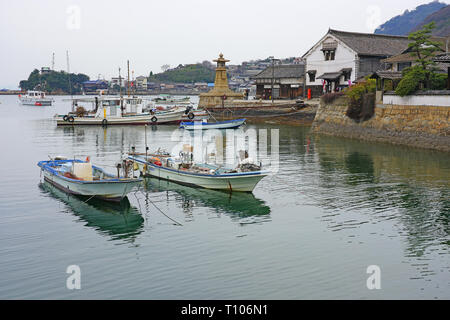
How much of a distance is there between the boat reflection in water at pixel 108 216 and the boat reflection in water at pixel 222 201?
2453 millimetres

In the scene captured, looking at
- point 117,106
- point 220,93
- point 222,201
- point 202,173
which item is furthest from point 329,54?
point 222,201

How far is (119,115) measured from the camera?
219ft

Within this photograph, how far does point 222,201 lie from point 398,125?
23.4 metres

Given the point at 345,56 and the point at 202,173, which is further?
the point at 345,56

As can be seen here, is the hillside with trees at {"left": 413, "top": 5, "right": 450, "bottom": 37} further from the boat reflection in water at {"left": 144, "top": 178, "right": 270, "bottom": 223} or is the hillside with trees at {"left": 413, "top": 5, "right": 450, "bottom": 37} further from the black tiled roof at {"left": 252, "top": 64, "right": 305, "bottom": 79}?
the boat reflection in water at {"left": 144, "top": 178, "right": 270, "bottom": 223}

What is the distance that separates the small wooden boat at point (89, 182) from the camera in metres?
21.2

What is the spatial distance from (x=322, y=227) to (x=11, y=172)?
824 inches

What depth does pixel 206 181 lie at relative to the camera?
24.0 meters

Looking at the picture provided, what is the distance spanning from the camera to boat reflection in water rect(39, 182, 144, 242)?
1800 cm

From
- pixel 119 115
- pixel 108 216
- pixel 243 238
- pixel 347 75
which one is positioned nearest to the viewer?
pixel 243 238

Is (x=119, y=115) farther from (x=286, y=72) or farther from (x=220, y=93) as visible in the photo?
(x=286, y=72)

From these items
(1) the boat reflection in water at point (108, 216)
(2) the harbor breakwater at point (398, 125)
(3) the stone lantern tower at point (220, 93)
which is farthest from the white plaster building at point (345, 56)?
(1) the boat reflection in water at point (108, 216)

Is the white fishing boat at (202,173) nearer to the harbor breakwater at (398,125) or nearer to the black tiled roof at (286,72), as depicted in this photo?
the harbor breakwater at (398,125)
